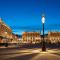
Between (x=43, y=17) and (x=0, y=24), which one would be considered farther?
(x=0, y=24)

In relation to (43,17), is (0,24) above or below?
above

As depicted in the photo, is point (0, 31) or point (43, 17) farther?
point (0, 31)

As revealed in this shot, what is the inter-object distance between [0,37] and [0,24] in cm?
590

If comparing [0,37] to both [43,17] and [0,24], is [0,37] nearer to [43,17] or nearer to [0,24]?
[0,24]

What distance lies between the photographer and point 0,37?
79.8m

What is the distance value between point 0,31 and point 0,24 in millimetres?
3460

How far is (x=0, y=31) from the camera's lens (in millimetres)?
80875

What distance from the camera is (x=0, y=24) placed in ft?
273

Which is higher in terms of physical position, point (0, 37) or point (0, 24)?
point (0, 24)

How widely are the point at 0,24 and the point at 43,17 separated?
5406cm

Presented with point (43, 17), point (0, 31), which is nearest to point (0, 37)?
point (0, 31)

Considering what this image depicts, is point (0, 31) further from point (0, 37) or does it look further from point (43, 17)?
point (43, 17)

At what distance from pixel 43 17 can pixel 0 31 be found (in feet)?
170

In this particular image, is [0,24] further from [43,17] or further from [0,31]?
[43,17]
